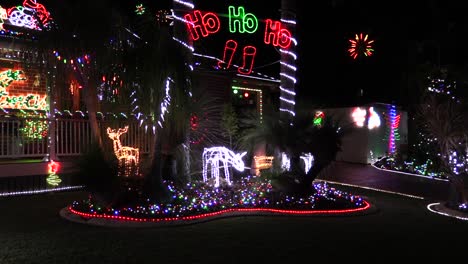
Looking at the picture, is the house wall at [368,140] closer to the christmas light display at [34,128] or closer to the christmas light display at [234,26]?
the christmas light display at [234,26]

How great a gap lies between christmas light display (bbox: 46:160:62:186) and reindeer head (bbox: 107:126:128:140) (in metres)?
1.50

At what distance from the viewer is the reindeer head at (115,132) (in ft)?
39.7

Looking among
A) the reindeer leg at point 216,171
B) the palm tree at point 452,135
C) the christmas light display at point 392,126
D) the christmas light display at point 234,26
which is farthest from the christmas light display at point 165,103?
the christmas light display at point 392,126

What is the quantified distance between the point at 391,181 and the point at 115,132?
867cm

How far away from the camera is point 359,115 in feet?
66.8

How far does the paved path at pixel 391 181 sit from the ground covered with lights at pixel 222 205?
7.98ft

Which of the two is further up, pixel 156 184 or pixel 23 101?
pixel 23 101

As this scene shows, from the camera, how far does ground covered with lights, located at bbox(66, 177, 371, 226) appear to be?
8125 mm

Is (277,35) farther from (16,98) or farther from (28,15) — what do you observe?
(16,98)

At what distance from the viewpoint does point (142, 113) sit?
30.4 feet

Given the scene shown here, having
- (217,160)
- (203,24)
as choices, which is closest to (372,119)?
(203,24)

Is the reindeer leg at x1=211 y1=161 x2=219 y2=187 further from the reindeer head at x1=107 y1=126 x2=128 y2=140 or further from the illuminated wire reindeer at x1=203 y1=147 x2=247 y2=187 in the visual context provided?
the reindeer head at x1=107 y1=126 x2=128 y2=140

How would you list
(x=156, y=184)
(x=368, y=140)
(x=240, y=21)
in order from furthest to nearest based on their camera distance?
(x=368, y=140) < (x=240, y=21) < (x=156, y=184)

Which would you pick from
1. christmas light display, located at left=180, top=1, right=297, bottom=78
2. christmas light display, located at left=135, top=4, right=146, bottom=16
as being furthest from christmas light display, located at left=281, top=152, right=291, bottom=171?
christmas light display, located at left=135, top=4, right=146, bottom=16
